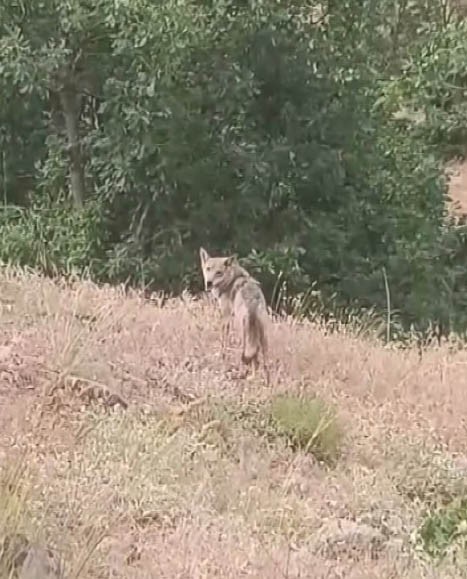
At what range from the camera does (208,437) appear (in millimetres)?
6113

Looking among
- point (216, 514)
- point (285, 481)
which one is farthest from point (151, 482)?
point (285, 481)

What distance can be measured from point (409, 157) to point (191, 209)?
11.2 feet

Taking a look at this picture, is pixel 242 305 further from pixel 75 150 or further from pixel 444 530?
pixel 75 150

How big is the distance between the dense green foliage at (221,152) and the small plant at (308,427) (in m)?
7.02

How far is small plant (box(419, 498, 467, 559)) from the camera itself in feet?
16.5

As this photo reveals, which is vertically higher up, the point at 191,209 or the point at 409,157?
the point at 409,157

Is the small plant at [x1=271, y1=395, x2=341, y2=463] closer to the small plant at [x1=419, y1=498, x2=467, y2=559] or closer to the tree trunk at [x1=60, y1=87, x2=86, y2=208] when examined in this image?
the small plant at [x1=419, y1=498, x2=467, y2=559]

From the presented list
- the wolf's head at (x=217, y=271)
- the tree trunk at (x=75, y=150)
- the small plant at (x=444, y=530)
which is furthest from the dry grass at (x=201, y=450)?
the tree trunk at (x=75, y=150)

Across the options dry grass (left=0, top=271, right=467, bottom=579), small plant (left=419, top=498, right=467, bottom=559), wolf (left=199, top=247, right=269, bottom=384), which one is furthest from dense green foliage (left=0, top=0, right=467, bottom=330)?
small plant (left=419, top=498, right=467, bottom=559)

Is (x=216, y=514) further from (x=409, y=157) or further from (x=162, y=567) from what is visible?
(x=409, y=157)

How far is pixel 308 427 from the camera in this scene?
252 inches

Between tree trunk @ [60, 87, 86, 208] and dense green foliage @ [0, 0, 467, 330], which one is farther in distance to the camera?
tree trunk @ [60, 87, 86, 208]

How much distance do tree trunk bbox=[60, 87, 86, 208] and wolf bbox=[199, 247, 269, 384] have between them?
7032 mm

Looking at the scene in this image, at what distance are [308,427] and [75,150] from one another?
969cm
